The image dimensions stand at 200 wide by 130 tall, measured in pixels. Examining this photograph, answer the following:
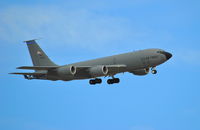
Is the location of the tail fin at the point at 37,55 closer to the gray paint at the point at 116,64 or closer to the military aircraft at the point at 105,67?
the gray paint at the point at 116,64

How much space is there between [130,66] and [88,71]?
5.50 m

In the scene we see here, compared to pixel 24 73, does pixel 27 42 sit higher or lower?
higher

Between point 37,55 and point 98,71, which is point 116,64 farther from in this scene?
point 37,55

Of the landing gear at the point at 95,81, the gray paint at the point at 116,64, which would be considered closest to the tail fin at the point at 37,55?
the gray paint at the point at 116,64

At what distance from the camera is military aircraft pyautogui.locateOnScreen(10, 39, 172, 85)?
167ft

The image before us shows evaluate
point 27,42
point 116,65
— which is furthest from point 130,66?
point 27,42

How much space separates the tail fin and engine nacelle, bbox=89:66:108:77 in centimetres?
905

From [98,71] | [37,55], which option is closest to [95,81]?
[98,71]

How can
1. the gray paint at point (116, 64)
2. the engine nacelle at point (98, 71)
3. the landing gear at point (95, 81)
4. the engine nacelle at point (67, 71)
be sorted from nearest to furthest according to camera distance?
the gray paint at point (116, 64) < the engine nacelle at point (98, 71) < the engine nacelle at point (67, 71) < the landing gear at point (95, 81)

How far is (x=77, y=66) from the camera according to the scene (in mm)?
54750

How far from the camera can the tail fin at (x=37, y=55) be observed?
59.8 m

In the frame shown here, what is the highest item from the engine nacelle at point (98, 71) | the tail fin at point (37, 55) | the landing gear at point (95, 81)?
the tail fin at point (37, 55)

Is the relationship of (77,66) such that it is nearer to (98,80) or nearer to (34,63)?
(98,80)

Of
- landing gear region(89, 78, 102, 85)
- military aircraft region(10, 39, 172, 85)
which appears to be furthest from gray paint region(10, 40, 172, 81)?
landing gear region(89, 78, 102, 85)
